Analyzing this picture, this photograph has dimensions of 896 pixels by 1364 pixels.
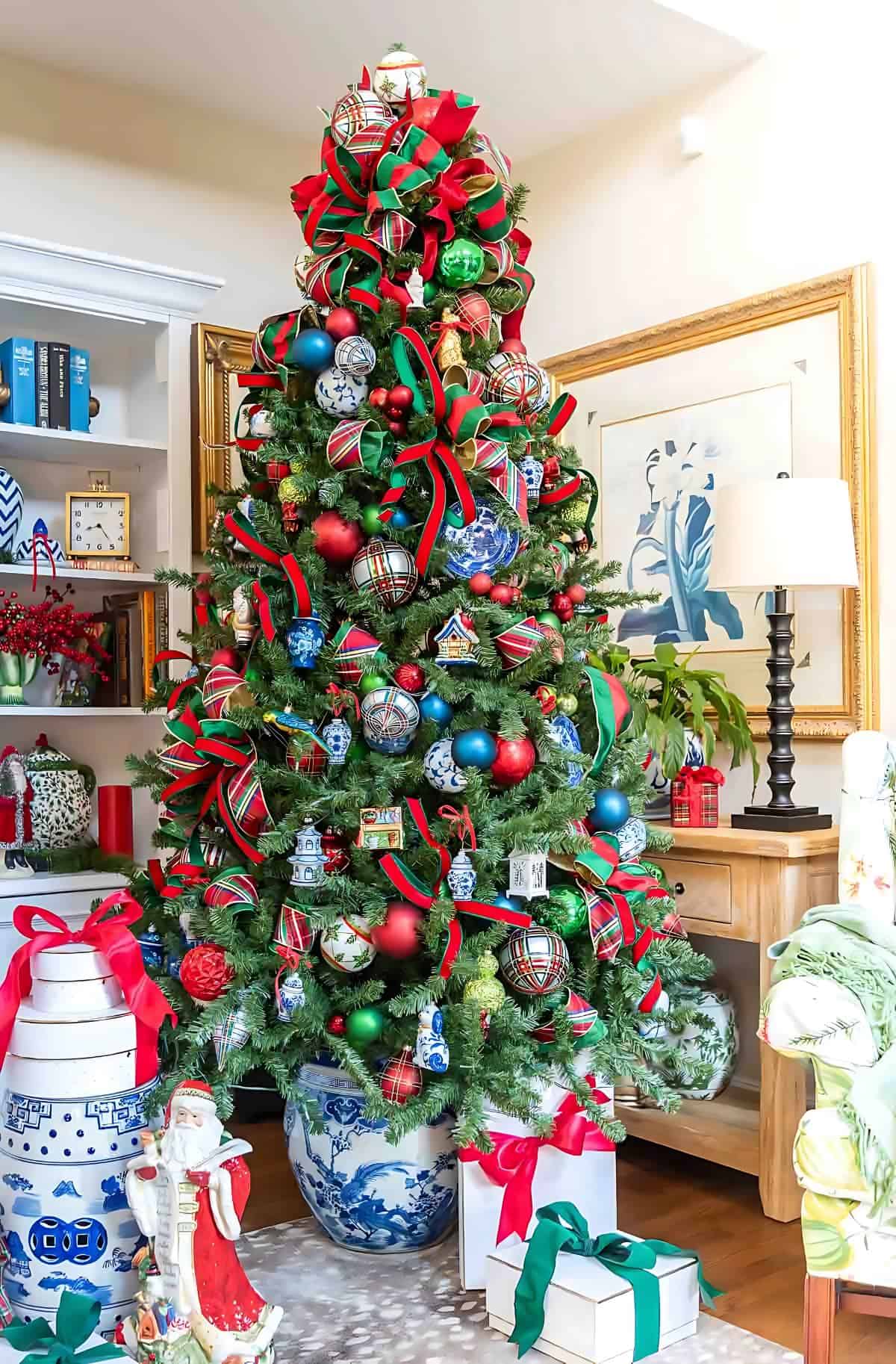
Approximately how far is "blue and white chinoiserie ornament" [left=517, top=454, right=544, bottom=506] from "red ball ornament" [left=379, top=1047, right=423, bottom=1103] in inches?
39.8

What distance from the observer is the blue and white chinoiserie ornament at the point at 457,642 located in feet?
6.70

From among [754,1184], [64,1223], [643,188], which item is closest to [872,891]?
[754,1184]

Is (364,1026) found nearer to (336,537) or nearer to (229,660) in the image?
(229,660)

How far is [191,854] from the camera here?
225cm

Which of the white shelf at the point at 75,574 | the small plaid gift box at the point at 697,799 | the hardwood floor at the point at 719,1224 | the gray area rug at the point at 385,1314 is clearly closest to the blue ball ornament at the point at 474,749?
the small plaid gift box at the point at 697,799

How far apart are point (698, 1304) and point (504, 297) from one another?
5.94 feet

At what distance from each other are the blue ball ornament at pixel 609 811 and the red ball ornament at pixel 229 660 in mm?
696

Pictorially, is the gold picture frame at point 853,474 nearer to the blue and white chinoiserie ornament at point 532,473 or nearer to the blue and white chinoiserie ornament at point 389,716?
the blue and white chinoiserie ornament at point 532,473

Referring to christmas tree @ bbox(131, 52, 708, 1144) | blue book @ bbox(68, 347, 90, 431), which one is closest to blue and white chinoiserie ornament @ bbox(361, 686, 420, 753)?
christmas tree @ bbox(131, 52, 708, 1144)

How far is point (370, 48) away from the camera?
2996 millimetres

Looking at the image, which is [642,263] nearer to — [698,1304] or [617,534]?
[617,534]

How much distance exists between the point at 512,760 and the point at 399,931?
339 millimetres

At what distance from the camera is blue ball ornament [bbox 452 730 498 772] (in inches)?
78.4

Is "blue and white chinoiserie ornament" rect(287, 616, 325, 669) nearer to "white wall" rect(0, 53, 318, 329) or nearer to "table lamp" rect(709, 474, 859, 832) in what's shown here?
"table lamp" rect(709, 474, 859, 832)
